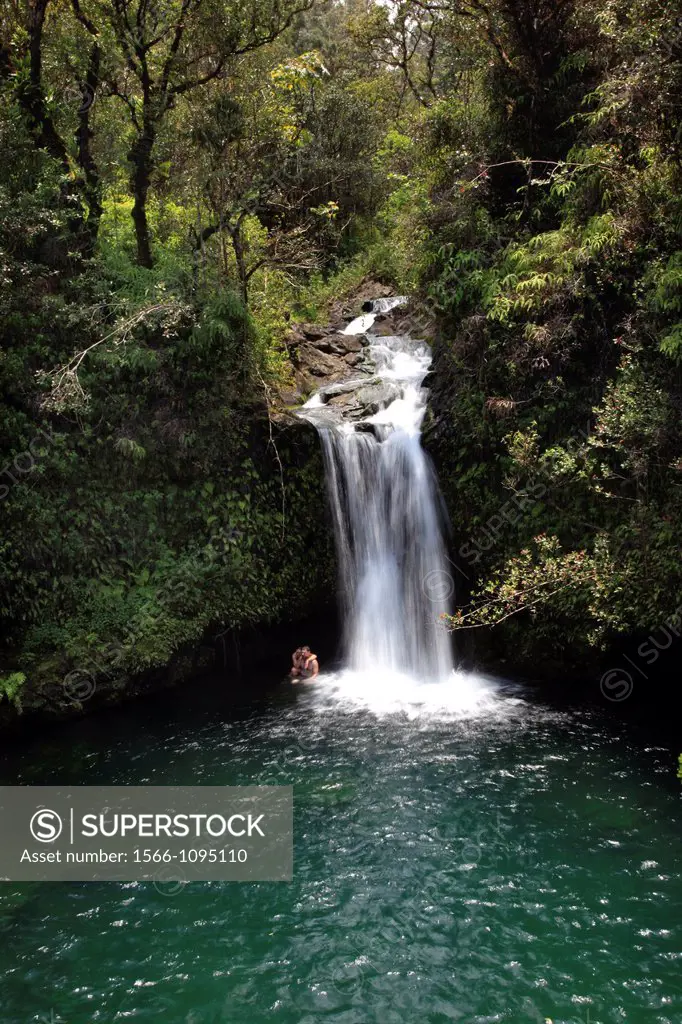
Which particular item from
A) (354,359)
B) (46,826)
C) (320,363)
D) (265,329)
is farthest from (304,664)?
(354,359)

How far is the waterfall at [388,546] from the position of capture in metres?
11.8

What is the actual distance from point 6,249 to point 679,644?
1170 centimetres

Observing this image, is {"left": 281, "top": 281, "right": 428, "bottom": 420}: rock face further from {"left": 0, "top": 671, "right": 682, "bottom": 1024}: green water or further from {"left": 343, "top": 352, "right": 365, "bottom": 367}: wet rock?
{"left": 0, "top": 671, "right": 682, "bottom": 1024}: green water

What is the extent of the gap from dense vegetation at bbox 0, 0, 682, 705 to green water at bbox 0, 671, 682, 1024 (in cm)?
186

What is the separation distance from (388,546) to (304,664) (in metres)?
2.57

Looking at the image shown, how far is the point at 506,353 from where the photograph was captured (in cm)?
1081

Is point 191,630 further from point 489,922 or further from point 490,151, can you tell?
point 490,151

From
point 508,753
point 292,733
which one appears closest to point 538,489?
point 508,753

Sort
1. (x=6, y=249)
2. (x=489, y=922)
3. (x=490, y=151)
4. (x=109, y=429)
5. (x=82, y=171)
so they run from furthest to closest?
(x=490, y=151) < (x=82, y=171) < (x=109, y=429) < (x=6, y=249) < (x=489, y=922)

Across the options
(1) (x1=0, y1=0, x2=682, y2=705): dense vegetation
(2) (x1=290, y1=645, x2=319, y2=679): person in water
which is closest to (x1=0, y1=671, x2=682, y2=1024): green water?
(1) (x1=0, y1=0, x2=682, y2=705): dense vegetation

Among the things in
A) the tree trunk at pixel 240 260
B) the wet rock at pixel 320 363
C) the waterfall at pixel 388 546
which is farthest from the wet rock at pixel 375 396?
the tree trunk at pixel 240 260

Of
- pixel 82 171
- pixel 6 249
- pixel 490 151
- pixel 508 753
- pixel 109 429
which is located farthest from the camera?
pixel 490 151

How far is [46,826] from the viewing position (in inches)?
298

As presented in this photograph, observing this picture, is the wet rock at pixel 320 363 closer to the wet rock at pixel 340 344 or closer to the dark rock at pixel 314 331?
the wet rock at pixel 340 344
